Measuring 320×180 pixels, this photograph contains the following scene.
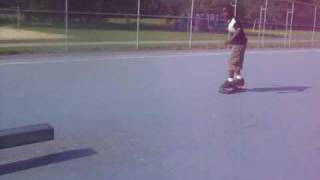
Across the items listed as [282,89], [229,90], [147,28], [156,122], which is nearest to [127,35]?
[147,28]

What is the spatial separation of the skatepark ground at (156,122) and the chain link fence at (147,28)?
7509 millimetres

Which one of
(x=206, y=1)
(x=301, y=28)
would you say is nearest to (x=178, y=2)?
(x=206, y=1)

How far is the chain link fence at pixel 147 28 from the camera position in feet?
77.3


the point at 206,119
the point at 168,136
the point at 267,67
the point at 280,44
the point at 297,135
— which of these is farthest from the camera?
the point at 280,44

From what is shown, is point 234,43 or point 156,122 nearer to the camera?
point 156,122

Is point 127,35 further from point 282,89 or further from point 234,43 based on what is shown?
point 234,43

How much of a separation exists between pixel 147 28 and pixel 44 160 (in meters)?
25.5

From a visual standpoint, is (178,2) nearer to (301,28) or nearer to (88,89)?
(301,28)

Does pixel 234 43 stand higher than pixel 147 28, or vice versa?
pixel 234 43

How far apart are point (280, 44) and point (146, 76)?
19.5 m

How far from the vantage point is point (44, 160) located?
6.23 m

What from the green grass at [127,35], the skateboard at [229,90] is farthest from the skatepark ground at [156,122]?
the green grass at [127,35]

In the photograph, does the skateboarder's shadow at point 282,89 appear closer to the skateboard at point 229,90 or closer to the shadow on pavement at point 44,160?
the skateboard at point 229,90

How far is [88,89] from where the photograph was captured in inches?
451
